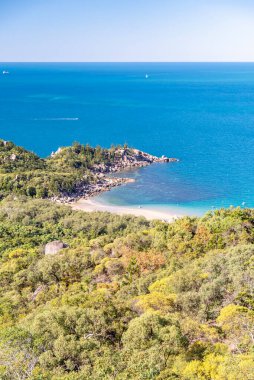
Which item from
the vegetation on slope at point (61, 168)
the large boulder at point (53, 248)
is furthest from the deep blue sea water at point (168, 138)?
the large boulder at point (53, 248)

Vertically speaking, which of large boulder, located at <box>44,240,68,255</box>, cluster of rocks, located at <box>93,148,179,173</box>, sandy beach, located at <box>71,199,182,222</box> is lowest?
sandy beach, located at <box>71,199,182,222</box>

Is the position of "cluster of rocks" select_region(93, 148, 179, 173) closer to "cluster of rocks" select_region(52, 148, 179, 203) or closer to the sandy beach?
"cluster of rocks" select_region(52, 148, 179, 203)

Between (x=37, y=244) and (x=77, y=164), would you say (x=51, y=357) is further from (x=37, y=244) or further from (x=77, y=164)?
(x=77, y=164)

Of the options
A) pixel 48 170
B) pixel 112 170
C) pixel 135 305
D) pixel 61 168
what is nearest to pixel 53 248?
pixel 135 305

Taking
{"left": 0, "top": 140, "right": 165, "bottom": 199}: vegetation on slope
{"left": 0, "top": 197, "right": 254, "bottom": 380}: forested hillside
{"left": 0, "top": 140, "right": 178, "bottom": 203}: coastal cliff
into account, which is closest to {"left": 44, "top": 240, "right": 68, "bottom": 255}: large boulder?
{"left": 0, "top": 197, "right": 254, "bottom": 380}: forested hillside

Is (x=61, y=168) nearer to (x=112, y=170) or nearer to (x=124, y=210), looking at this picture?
(x=112, y=170)

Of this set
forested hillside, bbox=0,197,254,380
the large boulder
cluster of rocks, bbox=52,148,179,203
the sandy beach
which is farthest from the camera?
cluster of rocks, bbox=52,148,179,203

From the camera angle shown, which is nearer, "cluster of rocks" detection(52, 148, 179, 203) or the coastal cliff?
the coastal cliff
